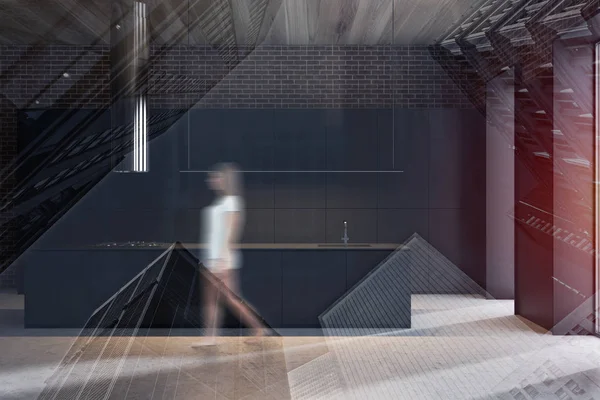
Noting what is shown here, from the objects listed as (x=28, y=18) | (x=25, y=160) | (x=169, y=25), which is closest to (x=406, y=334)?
(x=169, y=25)

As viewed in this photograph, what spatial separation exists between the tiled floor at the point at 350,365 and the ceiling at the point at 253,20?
2.39 metres

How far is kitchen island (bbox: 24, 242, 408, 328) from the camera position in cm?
575

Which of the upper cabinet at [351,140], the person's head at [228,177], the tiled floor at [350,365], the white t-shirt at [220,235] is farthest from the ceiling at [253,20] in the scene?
the tiled floor at [350,365]

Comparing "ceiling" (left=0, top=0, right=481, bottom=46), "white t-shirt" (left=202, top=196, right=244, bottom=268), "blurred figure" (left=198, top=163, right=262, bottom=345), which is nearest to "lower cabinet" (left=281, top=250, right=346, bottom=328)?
"blurred figure" (left=198, top=163, right=262, bottom=345)

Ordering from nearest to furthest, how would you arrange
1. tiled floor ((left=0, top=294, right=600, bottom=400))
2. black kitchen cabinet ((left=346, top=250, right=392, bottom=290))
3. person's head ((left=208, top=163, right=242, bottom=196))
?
1. tiled floor ((left=0, top=294, right=600, bottom=400))
2. black kitchen cabinet ((left=346, top=250, right=392, bottom=290))
3. person's head ((left=208, top=163, right=242, bottom=196))

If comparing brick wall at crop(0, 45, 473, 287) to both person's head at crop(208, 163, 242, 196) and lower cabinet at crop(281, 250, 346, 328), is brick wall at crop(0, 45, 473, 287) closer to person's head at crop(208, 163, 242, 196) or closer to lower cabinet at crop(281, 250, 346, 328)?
person's head at crop(208, 163, 242, 196)

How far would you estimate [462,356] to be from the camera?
4.83 meters

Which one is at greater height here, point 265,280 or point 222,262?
point 222,262

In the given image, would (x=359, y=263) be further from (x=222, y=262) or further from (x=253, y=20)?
(x=253, y=20)

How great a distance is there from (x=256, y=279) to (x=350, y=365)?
1420 mm

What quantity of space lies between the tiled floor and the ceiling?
2389 mm

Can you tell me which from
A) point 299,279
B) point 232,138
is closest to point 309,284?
point 299,279

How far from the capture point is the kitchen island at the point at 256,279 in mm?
5750

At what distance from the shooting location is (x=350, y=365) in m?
4.55
